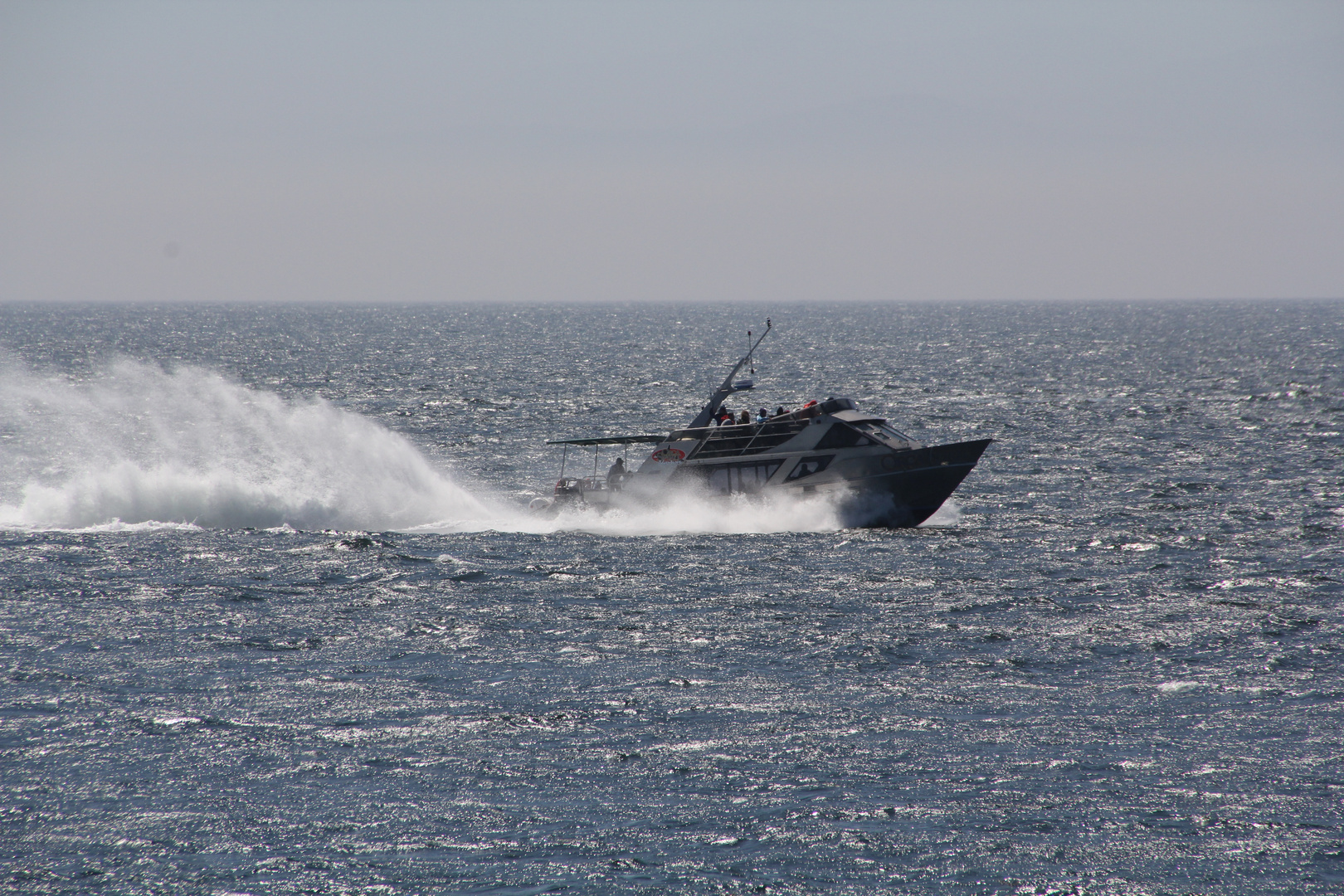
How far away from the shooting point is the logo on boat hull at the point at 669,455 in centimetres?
3406

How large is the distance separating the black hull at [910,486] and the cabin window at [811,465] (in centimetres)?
94

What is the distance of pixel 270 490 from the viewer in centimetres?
3781

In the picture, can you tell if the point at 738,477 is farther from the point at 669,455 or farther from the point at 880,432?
the point at 880,432

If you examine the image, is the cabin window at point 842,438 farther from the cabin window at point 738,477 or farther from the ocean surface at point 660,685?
the ocean surface at point 660,685

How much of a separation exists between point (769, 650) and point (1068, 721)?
5592 mm

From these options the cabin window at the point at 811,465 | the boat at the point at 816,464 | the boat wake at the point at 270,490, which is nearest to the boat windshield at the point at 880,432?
the boat at the point at 816,464

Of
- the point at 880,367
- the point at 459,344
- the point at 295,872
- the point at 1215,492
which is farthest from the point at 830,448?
the point at 459,344

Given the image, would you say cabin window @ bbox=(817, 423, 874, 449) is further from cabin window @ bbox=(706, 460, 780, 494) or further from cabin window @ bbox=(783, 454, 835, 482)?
cabin window @ bbox=(706, 460, 780, 494)

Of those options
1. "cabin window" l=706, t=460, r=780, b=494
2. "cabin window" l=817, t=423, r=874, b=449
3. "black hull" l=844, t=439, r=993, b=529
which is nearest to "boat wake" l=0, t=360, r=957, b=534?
"cabin window" l=706, t=460, r=780, b=494

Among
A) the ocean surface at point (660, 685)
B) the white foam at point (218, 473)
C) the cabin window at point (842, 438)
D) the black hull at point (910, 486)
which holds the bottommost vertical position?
the ocean surface at point (660, 685)

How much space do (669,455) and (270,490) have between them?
Answer: 43.5 feet

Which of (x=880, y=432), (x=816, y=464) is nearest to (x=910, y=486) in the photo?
(x=880, y=432)

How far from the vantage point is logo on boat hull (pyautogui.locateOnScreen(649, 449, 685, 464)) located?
112ft

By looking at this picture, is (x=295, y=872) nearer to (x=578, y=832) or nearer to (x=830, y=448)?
(x=578, y=832)
